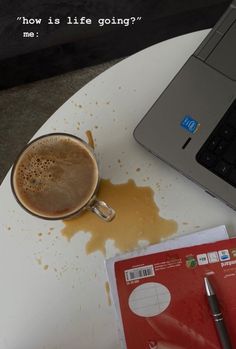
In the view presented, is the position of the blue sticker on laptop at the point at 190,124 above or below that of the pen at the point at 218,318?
above

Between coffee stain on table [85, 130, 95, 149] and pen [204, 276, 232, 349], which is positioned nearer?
pen [204, 276, 232, 349]

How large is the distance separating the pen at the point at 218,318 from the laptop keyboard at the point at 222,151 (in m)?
0.15

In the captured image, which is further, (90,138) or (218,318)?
(90,138)

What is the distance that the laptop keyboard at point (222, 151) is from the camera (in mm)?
694

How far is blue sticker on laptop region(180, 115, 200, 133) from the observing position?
725mm

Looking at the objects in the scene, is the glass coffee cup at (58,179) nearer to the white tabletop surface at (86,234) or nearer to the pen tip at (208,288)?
the white tabletop surface at (86,234)

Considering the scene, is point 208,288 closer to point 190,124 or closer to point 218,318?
point 218,318

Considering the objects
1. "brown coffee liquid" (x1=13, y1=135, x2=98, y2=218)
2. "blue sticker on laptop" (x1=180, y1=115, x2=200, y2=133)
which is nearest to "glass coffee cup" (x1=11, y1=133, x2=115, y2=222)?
"brown coffee liquid" (x1=13, y1=135, x2=98, y2=218)

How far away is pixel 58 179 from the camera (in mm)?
720

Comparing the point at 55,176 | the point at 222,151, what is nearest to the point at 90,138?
the point at 55,176

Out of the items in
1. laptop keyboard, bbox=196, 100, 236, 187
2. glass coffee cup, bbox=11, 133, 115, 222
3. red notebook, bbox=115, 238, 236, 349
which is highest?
laptop keyboard, bbox=196, 100, 236, 187

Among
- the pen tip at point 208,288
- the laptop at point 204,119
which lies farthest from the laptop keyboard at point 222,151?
the pen tip at point 208,288

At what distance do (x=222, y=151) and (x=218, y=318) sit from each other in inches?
9.0

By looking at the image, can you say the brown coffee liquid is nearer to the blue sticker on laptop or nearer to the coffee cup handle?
the coffee cup handle
